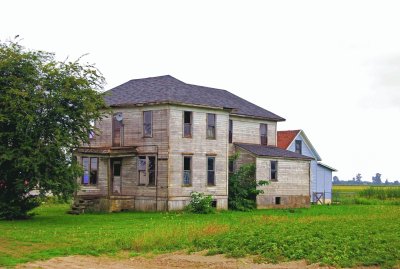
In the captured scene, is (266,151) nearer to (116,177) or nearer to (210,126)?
(210,126)

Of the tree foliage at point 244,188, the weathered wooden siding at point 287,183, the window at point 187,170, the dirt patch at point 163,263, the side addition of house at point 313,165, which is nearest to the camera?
the dirt patch at point 163,263

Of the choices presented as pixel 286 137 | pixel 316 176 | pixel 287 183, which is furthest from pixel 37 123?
pixel 316 176

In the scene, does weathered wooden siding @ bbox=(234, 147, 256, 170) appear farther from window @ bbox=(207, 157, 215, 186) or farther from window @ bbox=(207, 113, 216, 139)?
window @ bbox=(207, 113, 216, 139)

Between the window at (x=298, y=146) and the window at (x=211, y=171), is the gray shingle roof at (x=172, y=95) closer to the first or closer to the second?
the window at (x=211, y=171)

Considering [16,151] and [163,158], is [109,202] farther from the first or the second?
[16,151]

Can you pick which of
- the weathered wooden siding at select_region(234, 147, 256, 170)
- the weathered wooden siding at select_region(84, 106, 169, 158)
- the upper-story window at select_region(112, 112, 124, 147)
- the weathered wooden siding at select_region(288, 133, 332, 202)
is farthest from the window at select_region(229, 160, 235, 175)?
the weathered wooden siding at select_region(288, 133, 332, 202)

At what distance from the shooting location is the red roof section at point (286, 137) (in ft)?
197

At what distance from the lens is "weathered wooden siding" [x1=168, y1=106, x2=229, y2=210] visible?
139ft

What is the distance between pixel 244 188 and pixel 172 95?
9.84 meters

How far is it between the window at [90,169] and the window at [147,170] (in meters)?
3.74

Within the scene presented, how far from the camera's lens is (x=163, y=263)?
1970cm

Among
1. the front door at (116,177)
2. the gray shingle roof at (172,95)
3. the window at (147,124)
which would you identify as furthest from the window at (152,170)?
the gray shingle roof at (172,95)

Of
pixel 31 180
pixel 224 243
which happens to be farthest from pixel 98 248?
pixel 31 180

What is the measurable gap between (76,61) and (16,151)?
612cm
